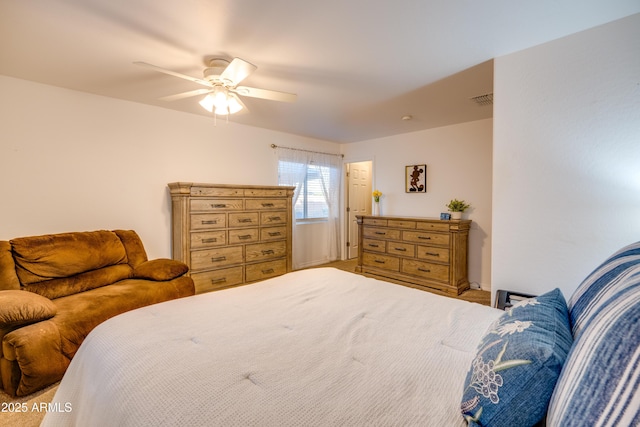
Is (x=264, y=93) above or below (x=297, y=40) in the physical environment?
below

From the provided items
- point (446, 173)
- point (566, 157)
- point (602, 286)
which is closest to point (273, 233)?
point (446, 173)

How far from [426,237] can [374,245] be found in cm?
93

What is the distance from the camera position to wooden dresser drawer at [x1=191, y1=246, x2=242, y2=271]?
3502 mm

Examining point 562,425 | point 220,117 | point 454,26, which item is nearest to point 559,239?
point 454,26

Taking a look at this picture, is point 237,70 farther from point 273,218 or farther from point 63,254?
point 273,218

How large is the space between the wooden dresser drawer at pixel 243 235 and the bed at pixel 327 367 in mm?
2162

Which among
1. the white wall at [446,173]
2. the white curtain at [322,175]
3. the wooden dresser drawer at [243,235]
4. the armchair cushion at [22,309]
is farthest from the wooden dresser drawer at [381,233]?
the armchair cushion at [22,309]

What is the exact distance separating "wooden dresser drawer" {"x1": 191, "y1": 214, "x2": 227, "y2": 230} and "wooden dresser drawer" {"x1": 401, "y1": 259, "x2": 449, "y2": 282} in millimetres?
2769

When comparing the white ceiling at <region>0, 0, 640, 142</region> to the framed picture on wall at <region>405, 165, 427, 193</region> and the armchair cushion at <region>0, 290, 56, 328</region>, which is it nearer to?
the framed picture on wall at <region>405, 165, 427, 193</region>

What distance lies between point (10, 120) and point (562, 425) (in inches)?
172

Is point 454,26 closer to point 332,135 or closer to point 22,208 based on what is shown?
point 332,135

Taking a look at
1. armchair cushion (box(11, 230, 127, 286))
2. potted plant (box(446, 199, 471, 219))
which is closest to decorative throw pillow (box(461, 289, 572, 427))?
armchair cushion (box(11, 230, 127, 286))

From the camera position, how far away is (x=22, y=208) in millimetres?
2809

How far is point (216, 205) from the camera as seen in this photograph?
3682 mm
